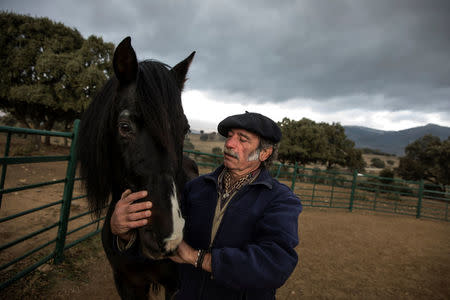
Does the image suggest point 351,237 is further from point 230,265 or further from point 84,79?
point 84,79

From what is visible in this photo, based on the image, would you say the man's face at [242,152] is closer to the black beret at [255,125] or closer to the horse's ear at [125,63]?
the black beret at [255,125]

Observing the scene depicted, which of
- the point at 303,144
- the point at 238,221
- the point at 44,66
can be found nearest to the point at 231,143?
the point at 238,221

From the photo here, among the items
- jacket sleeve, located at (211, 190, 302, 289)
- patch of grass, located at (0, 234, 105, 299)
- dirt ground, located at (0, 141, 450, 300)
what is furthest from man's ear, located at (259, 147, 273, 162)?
patch of grass, located at (0, 234, 105, 299)

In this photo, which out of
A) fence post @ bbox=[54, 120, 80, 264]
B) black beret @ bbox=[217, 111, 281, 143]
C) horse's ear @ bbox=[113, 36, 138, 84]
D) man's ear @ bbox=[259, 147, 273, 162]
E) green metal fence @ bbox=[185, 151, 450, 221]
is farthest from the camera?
green metal fence @ bbox=[185, 151, 450, 221]

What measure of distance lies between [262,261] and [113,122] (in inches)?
43.8

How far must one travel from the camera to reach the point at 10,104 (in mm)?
12750

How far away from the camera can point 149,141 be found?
3.45 feet

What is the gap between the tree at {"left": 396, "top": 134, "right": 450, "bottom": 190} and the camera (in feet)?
66.2

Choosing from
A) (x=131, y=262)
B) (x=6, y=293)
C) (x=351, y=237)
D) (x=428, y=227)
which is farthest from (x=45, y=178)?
(x=428, y=227)

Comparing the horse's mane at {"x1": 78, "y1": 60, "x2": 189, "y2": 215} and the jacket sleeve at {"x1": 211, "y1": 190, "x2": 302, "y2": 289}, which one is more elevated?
the horse's mane at {"x1": 78, "y1": 60, "x2": 189, "y2": 215}

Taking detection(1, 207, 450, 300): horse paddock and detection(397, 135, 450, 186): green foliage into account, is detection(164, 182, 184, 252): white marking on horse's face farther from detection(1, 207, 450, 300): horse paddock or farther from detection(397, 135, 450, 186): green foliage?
detection(397, 135, 450, 186): green foliage

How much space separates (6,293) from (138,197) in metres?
2.85

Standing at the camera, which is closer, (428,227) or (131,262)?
(131,262)

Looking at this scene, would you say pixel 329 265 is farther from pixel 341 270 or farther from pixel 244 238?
pixel 244 238
